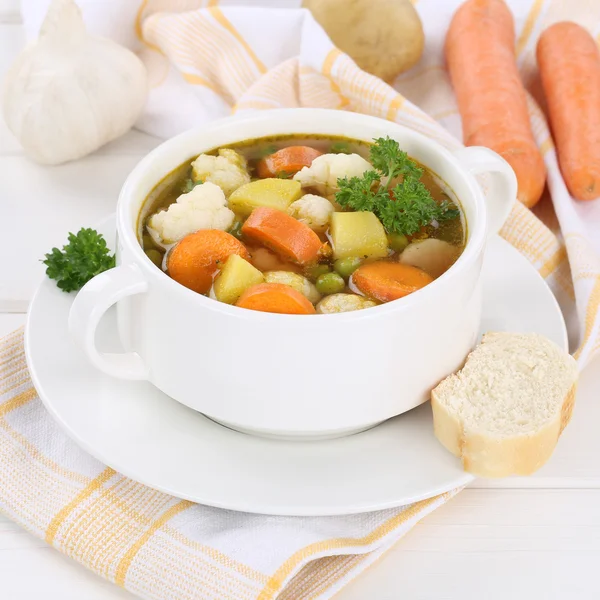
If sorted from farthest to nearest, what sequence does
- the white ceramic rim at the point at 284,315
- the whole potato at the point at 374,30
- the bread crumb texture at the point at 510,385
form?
the whole potato at the point at 374,30 < the bread crumb texture at the point at 510,385 < the white ceramic rim at the point at 284,315

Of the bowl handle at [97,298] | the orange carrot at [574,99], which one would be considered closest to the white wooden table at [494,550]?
the bowl handle at [97,298]

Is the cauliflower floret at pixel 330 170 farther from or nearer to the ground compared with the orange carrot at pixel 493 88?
farther from the ground

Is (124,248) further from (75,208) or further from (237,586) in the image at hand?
(75,208)

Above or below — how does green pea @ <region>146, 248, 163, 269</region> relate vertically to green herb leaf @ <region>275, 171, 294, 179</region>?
below

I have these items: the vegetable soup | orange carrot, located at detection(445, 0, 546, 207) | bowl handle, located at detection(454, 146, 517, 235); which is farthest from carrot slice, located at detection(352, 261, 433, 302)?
orange carrot, located at detection(445, 0, 546, 207)

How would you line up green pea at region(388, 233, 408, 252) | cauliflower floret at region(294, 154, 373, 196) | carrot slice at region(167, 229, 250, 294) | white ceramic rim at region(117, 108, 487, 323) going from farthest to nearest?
cauliflower floret at region(294, 154, 373, 196) < green pea at region(388, 233, 408, 252) < carrot slice at region(167, 229, 250, 294) < white ceramic rim at region(117, 108, 487, 323)

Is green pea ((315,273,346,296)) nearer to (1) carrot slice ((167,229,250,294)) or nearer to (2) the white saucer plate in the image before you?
(1) carrot slice ((167,229,250,294))

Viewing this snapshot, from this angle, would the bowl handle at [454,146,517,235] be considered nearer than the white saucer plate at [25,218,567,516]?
No

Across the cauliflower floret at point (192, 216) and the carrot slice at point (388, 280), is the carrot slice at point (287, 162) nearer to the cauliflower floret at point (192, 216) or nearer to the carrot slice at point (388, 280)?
the cauliflower floret at point (192, 216)
